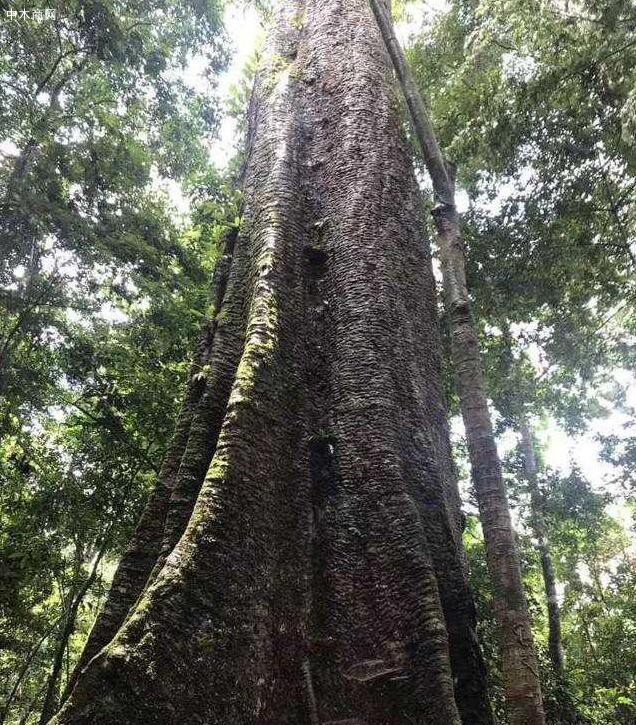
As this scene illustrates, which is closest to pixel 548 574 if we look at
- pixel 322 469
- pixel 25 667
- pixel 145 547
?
pixel 25 667

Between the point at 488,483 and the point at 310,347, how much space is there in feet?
4.80

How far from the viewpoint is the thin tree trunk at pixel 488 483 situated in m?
2.85

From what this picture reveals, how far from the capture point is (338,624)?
2.18 metres

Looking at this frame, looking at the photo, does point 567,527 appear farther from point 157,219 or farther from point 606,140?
point 157,219

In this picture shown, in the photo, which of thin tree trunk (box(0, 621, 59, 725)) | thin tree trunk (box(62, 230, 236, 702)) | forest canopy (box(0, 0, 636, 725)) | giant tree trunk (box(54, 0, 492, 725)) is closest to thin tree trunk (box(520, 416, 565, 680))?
forest canopy (box(0, 0, 636, 725))

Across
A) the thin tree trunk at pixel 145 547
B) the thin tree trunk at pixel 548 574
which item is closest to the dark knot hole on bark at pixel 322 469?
the thin tree trunk at pixel 145 547

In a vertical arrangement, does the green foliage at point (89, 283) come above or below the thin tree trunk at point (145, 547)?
above

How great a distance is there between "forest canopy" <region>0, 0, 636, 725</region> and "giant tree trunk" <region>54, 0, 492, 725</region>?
0.01m

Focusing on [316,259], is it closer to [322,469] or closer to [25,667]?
[322,469]

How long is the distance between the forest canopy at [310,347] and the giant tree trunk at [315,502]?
0.01 metres

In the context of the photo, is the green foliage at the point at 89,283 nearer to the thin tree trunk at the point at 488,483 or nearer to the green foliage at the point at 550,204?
the thin tree trunk at the point at 488,483

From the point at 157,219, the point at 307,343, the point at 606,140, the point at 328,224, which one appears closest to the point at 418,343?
the point at 307,343

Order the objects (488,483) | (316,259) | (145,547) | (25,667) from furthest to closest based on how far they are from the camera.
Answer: (25,667) < (488,483) < (316,259) < (145,547)

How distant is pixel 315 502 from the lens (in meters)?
2.51
